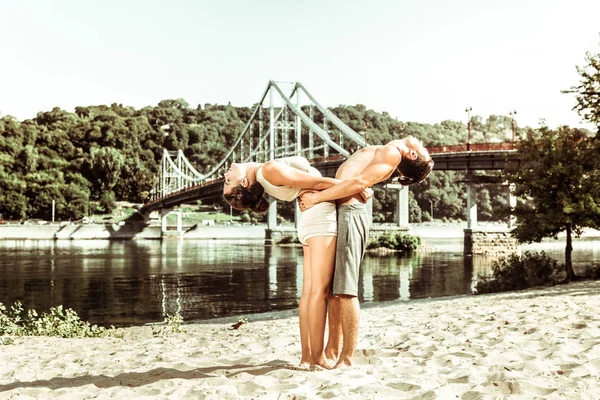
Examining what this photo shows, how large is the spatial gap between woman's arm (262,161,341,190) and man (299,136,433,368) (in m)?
0.06

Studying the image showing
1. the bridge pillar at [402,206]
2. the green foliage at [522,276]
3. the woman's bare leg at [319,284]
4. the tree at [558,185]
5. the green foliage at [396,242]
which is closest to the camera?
the woman's bare leg at [319,284]

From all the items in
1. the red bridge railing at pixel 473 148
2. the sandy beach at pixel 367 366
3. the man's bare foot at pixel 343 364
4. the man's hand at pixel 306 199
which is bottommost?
the sandy beach at pixel 367 366

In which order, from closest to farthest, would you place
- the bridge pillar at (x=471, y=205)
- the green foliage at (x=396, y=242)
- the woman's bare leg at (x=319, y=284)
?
the woman's bare leg at (x=319, y=284) → the green foliage at (x=396, y=242) → the bridge pillar at (x=471, y=205)

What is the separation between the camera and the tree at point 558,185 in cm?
1778

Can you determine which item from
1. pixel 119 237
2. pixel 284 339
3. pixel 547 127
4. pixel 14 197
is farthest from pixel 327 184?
pixel 14 197

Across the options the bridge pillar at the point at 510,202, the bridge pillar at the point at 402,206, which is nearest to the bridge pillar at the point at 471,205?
the bridge pillar at the point at 510,202

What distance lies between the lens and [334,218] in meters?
4.81

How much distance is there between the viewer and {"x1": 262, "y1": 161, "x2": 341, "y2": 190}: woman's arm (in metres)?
4.70

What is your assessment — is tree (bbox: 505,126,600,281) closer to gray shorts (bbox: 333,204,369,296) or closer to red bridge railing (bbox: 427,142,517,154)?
gray shorts (bbox: 333,204,369,296)

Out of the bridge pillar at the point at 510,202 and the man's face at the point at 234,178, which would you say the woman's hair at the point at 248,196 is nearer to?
the man's face at the point at 234,178

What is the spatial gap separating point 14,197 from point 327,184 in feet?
314

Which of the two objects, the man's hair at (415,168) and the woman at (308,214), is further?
the man's hair at (415,168)

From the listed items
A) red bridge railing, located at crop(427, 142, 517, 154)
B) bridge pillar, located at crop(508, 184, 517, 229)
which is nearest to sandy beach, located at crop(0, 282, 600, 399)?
bridge pillar, located at crop(508, 184, 517, 229)

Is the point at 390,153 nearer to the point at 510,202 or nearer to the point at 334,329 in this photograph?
the point at 334,329
